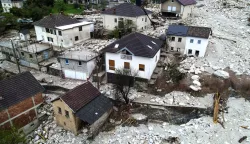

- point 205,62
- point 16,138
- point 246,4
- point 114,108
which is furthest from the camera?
point 246,4

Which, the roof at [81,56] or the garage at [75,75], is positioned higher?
the roof at [81,56]

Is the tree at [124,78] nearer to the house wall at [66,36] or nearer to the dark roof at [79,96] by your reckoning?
the dark roof at [79,96]

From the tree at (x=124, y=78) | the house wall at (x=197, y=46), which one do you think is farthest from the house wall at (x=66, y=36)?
the house wall at (x=197, y=46)

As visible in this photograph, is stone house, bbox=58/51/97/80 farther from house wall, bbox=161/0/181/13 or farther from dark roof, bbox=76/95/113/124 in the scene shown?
house wall, bbox=161/0/181/13

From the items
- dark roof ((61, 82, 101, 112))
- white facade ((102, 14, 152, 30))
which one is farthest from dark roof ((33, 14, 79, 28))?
dark roof ((61, 82, 101, 112))

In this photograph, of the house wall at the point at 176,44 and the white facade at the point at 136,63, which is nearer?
the white facade at the point at 136,63

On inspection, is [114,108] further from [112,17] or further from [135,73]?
[112,17]

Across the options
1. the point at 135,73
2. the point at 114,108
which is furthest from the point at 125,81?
the point at 114,108
